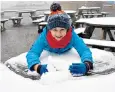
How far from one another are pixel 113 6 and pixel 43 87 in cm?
1977

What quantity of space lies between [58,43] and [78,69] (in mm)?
462

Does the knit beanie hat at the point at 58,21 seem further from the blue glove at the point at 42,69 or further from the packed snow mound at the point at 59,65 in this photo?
the blue glove at the point at 42,69

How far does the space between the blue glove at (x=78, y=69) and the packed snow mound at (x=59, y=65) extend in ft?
0.15

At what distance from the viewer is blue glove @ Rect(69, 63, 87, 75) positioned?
2.16m

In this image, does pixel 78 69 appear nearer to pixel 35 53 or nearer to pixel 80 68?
pixel 80 68

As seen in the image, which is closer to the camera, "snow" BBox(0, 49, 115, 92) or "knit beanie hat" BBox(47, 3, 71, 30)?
"snow" BBox(0, 49, 115, 92)

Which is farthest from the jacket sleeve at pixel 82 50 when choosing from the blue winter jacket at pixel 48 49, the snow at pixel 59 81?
the snow at pixel 59 81

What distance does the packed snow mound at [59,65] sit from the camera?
202cm

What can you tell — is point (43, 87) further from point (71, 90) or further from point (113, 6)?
point (113, 6)

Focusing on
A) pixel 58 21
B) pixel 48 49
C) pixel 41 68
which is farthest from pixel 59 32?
pixel 41 68

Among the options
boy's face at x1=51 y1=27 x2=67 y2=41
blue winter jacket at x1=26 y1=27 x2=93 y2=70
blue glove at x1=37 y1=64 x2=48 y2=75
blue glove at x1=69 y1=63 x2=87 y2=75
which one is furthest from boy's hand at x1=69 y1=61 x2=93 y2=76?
boy's face at x1=51 y1=27 x2=67 y2=41

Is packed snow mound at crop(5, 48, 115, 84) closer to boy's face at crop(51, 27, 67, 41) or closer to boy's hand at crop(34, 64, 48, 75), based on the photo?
boy's hand at crop(34, 64, 48, 75)

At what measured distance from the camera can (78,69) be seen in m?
2.20

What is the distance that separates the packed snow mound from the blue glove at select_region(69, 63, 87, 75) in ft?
0.15
